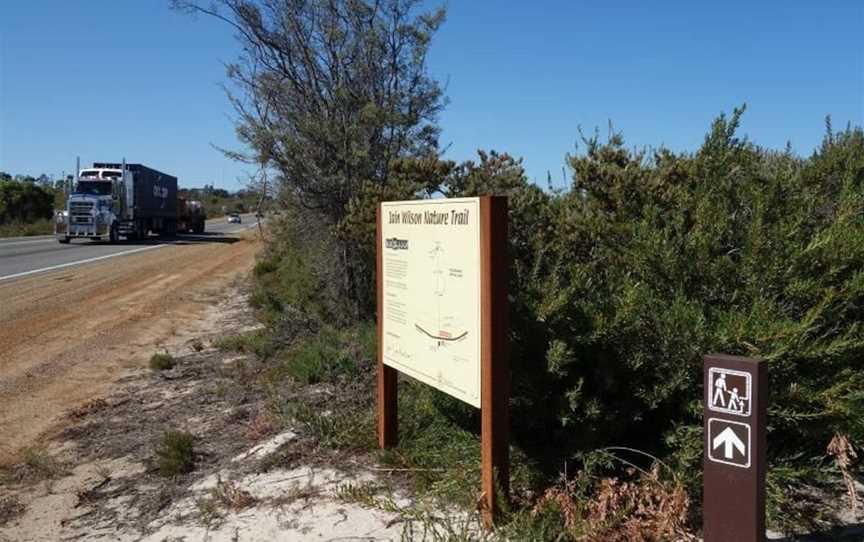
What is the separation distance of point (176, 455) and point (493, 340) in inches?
111

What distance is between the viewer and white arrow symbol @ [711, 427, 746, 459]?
289 centimetres

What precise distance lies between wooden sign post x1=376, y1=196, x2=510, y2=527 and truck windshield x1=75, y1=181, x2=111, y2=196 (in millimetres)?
35080

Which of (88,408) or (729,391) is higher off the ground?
(729,391)

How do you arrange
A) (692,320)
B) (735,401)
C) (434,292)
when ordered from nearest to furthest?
(735,401) < (692,320) < (434,292)

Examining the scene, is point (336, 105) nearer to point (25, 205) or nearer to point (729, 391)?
point (729, 391)

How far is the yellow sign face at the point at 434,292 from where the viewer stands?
4.17 metres

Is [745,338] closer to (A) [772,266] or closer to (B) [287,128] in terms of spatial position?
(A) [772,266]

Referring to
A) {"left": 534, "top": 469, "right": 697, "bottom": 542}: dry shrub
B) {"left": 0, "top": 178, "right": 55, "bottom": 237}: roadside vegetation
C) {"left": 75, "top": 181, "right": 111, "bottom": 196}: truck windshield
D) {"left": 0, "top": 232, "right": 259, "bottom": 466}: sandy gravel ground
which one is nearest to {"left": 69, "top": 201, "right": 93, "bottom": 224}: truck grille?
{"left": 75, "top": 181, "right": 111, "bottom": 196}: truck windshield

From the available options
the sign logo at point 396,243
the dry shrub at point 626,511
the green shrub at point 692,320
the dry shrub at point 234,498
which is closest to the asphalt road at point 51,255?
the sign logo at point 396,243

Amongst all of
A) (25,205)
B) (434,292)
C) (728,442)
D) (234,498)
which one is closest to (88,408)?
(234,498)

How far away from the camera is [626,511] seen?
3.75 metres

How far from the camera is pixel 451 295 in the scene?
14.4 ft

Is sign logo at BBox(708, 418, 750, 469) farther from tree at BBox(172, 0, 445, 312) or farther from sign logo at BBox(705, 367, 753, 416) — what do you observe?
tree at BBox(172, 0, 445, 312)

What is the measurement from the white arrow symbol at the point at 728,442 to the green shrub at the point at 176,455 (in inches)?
152
